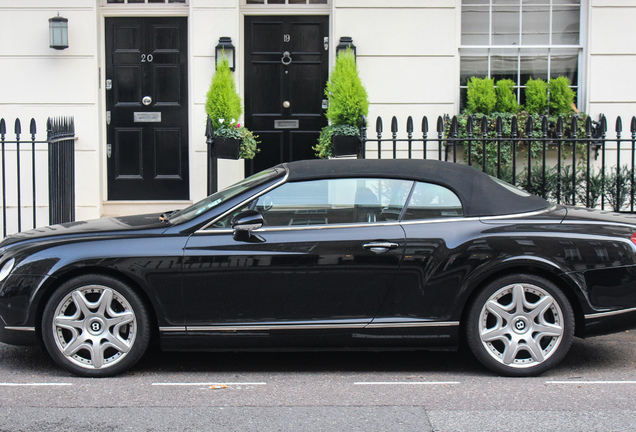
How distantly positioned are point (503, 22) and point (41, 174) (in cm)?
642

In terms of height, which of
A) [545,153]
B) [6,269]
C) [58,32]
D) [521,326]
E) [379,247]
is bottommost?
[521,326]

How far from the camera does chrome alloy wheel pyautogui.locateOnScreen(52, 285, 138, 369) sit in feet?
18.4

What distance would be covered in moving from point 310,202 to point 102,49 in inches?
258

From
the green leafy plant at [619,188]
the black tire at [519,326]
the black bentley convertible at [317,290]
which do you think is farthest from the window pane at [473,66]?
the black tire at [519,326]

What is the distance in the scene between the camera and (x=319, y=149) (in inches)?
428

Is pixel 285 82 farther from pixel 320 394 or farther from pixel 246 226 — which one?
pixel 320 394

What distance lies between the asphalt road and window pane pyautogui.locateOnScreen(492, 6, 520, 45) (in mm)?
6001

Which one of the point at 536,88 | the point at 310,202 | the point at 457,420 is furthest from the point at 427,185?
the point at 536,88

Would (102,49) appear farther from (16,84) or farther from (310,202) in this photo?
(310,202)

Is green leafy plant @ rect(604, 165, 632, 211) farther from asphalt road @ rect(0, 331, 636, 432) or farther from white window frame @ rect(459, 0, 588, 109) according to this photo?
asphalt road @ rect(0, 331, 636, 432)

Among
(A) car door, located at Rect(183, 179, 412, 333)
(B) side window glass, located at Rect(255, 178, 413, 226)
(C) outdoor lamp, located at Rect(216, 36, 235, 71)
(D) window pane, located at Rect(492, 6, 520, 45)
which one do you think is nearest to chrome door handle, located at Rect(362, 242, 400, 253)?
(A) car door, located at Rect(183, 179, 412, 333)

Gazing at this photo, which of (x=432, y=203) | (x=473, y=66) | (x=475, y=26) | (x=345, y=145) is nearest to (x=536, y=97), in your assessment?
(x=473, y=66)

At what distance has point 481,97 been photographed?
437 inches

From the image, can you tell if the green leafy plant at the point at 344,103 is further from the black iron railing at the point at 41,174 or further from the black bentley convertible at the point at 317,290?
the black bentley convertible at the point at 317,290
